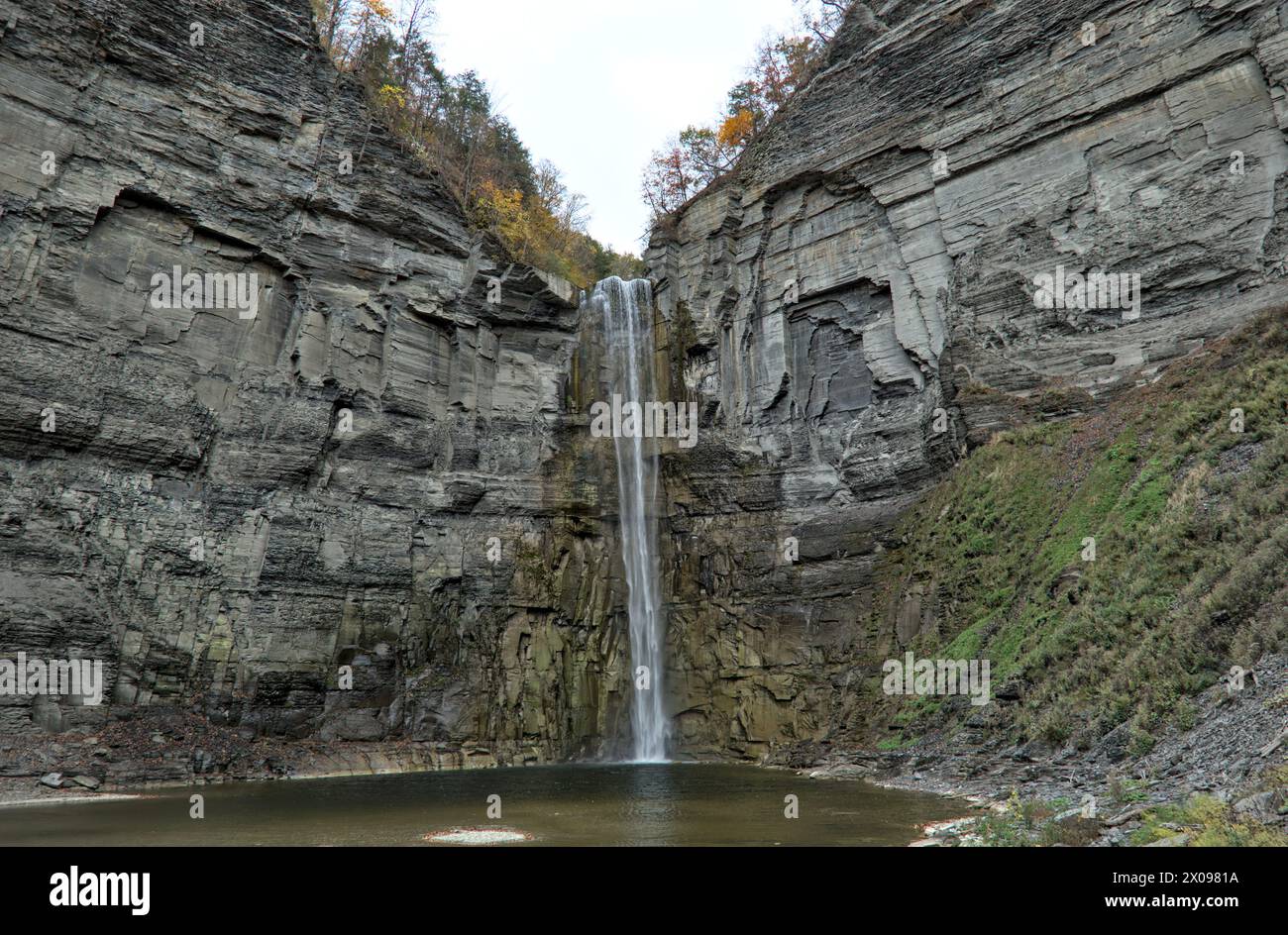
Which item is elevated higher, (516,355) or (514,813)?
(516,355)

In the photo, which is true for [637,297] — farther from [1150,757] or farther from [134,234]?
[1150,757]

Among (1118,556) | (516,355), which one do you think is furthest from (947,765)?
(516,355)

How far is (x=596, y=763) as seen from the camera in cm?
2730

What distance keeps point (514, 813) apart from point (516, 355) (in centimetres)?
2078

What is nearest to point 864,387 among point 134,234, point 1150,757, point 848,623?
point 848,623

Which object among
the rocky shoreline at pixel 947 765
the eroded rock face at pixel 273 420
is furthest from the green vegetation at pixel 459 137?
the rocky shoreline at pixel 947 765

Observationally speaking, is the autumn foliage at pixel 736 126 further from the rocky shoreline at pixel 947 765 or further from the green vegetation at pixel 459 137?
the rocky shoreline at pixel 947 765

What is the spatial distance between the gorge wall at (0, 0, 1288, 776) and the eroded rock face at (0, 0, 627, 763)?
10cm

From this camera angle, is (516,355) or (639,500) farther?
(516,355)

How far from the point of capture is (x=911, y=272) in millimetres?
27344

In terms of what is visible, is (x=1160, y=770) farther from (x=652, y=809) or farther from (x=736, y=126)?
(x=736, y=126)

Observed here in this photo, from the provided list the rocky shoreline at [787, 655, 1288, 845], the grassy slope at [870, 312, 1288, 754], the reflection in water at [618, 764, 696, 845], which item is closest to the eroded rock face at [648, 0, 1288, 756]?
the grassy slope at [870, 312, 1288, 754]
